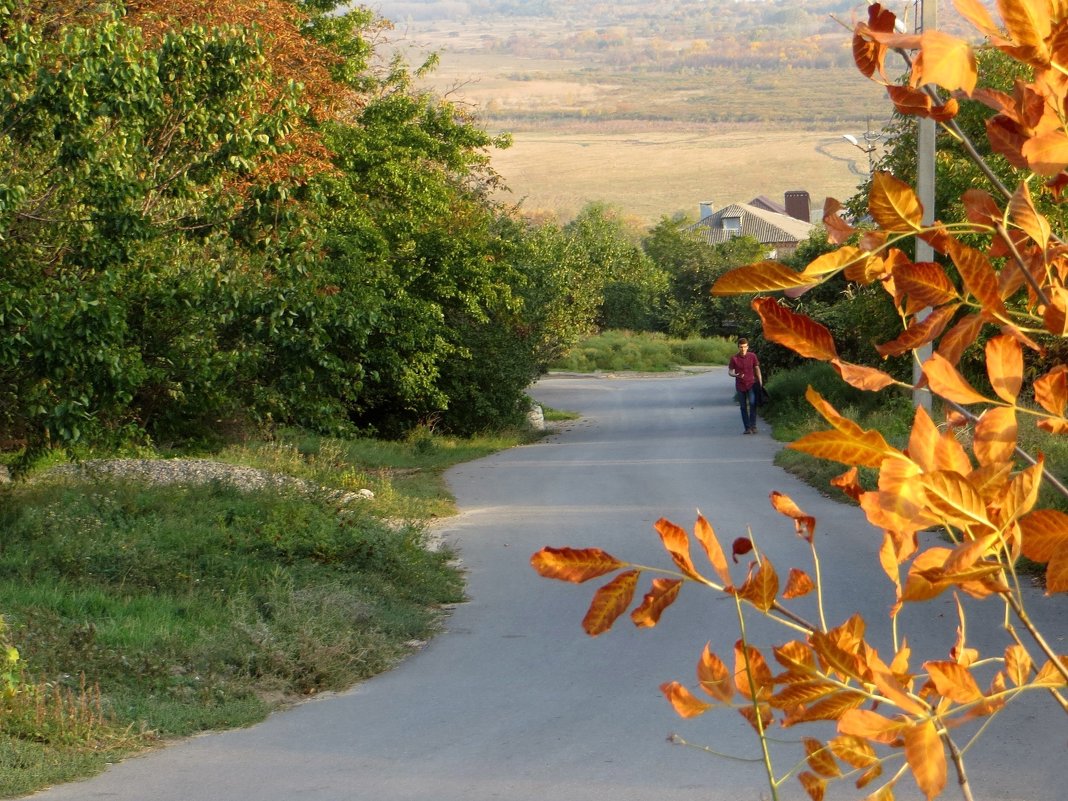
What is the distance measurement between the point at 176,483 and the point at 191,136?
4013 mm

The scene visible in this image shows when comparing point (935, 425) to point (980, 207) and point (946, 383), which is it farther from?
point (980, 207)

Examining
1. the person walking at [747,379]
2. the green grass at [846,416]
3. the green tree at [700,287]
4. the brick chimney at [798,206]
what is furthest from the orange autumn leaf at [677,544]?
the brick chimney at [798,206]

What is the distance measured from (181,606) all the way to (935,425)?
7.78 m

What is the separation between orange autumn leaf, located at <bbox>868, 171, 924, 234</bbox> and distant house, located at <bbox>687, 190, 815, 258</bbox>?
95665 mm

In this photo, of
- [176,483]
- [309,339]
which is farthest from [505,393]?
[309,339]

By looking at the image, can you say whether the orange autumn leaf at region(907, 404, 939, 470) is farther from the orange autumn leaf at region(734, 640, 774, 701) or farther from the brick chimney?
the brick chimney

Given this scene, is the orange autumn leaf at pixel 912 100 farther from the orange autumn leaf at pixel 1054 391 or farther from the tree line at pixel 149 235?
the tree line at pixel 149 235

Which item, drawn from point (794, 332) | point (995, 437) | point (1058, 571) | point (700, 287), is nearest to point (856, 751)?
point (1058, 571)

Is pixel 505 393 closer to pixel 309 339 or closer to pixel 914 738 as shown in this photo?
pixel 309 339

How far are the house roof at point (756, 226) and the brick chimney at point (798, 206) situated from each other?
462cm

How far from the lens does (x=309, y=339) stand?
11281 millimetres

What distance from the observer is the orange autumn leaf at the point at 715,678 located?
6.97 ft

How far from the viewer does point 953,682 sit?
169 centimetres

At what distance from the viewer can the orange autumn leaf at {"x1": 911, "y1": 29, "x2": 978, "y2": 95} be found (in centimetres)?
146
